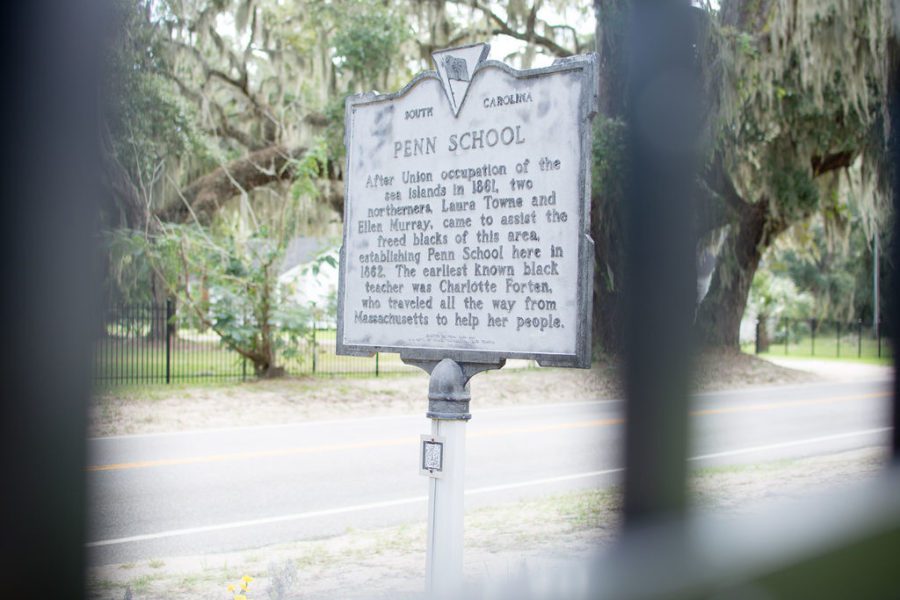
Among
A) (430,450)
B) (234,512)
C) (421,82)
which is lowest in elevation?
(234,512)

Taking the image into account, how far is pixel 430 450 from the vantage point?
11.7 ft

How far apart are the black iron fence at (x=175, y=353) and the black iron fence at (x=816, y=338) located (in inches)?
751

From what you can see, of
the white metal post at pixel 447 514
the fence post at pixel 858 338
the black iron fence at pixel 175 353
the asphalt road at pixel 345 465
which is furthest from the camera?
the fence post at pixel 858 338

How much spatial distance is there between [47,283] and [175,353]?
13738 mm

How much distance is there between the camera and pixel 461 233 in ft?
12.3

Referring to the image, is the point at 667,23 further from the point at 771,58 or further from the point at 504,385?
the point at 504,385

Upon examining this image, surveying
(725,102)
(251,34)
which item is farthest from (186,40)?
(725,102)

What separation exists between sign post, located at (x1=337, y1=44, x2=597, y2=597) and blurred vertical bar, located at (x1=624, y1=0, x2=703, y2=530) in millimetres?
1150

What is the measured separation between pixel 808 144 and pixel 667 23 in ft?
45.2

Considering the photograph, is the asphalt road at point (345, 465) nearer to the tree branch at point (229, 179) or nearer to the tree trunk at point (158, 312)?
the tree trunk at point (158, 312)

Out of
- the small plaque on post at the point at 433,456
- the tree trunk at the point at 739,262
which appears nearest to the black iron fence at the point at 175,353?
the tree trunk at the point at 739,262

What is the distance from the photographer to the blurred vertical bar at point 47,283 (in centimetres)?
173

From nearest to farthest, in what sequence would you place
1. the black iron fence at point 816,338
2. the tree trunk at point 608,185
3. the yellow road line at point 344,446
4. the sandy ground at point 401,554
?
the sandy ground at point 401,554 → the tree trunk at point 608,185 → the yellow road line at point 344,446 → the black iron fence at point 816,338

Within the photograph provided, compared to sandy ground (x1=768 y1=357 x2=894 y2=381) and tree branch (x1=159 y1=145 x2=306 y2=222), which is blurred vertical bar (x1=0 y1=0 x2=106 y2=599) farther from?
sandy ground (x1=768 y1=357 x2=894 y2=381)
